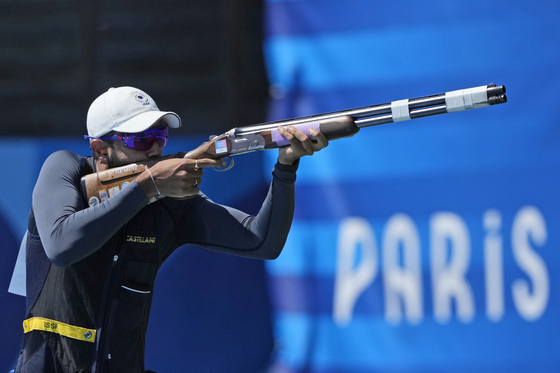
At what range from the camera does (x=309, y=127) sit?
1989 millimetres

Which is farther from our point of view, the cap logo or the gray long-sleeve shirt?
the cap logo

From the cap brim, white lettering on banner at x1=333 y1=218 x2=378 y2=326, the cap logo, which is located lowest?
white lettering on banner at x1=333 y1=218 x2=378 y2=326

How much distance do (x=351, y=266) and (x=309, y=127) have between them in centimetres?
109

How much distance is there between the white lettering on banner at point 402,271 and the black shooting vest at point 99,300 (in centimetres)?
121

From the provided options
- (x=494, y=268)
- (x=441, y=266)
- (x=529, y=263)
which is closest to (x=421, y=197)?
(x=441, y=266)

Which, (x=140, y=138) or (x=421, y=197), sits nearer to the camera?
(x=140, y=138)

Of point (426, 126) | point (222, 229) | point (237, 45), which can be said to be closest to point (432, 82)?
point (426, 126)

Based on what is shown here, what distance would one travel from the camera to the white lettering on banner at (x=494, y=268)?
2.65 m

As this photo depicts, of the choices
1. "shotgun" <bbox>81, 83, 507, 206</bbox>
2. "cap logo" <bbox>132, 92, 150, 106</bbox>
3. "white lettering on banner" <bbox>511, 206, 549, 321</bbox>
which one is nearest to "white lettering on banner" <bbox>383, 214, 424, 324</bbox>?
"white lettering on banner" <bbox>511, 206, 549, 321</bbox>

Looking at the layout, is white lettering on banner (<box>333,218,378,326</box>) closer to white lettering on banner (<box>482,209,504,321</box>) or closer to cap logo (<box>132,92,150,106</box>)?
white lettering on banner (<box>482,209,504,321</box>)

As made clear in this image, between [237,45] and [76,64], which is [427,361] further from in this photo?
[76,64]

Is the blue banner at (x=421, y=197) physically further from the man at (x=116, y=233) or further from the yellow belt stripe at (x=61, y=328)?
the yellow belt stripe at (x=61, y=328)

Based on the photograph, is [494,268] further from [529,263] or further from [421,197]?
[421,197]

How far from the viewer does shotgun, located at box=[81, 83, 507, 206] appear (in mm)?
1863
